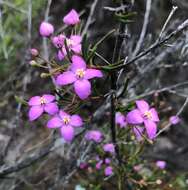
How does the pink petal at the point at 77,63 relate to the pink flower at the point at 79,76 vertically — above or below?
above

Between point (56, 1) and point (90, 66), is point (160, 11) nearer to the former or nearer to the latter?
point (56, 1)

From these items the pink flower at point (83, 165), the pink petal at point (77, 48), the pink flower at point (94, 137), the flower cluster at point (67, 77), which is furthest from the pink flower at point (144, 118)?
the pink flower at point (83, 165)

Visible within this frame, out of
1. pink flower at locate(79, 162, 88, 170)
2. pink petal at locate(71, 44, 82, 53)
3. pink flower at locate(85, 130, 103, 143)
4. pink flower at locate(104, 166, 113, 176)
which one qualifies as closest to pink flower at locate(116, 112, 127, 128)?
pink flower at locate(85, 130, 103, 143)

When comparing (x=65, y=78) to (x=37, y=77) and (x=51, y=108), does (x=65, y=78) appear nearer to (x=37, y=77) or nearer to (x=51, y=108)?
(x=51, y=108)

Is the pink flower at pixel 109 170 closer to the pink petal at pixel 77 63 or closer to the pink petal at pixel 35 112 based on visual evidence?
the pink petal at pixel 35 112

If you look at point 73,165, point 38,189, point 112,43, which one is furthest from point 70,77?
point 112,43

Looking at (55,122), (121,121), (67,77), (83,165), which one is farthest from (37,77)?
(67,77)
